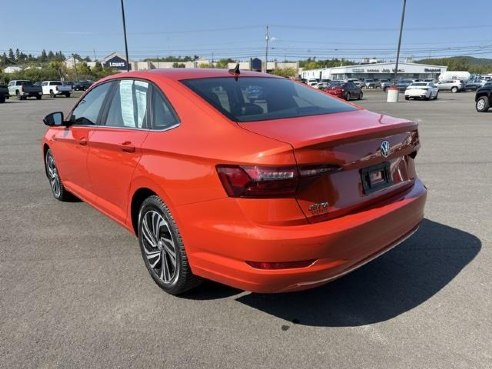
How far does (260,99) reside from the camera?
3.61 meters

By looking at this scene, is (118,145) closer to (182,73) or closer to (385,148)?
(182,73)

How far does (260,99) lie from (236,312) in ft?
5.48

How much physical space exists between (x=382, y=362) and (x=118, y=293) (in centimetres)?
202

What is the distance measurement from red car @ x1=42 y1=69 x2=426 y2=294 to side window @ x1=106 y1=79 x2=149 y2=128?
0.5 inches

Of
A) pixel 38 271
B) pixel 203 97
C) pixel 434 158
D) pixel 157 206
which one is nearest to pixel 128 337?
pixel 157 206

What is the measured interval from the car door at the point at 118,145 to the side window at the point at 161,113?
0.10 metres

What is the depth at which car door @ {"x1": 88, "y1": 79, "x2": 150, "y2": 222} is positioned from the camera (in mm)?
3594

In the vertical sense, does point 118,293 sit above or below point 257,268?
below

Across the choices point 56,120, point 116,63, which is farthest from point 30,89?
point 116,63

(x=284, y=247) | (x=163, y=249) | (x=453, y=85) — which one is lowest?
(x=453, y=85)

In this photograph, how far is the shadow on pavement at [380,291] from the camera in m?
3.16

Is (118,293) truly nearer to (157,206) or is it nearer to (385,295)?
(157,206)

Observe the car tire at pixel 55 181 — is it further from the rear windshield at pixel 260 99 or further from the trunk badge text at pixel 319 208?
the trunk badge text at pixel 319 208

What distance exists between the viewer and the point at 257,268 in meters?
2.65
